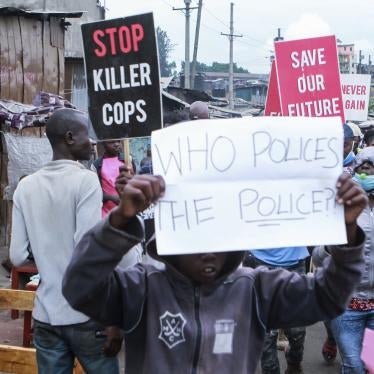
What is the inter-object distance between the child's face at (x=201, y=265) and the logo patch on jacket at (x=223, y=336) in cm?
15

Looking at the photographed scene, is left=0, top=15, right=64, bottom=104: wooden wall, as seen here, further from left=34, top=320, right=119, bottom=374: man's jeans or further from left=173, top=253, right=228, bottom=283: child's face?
left=173, top=253, right=228, bottom=283: child's face

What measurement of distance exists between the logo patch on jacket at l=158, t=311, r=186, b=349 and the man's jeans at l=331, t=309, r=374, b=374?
7.53 feet

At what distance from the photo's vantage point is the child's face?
82.6 inches

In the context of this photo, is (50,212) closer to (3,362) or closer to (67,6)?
(3,362)

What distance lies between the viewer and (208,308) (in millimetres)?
2162

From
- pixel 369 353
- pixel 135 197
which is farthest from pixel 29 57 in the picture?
pixel 135 197

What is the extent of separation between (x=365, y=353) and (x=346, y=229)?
1593 mm

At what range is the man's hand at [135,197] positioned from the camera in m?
1.89

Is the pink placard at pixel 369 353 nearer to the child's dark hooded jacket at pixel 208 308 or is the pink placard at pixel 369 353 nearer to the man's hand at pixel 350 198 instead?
the child's dark hooded jacket at pixel 208 308

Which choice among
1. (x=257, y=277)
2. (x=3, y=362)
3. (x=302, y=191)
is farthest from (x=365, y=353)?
(x=3, y=362)

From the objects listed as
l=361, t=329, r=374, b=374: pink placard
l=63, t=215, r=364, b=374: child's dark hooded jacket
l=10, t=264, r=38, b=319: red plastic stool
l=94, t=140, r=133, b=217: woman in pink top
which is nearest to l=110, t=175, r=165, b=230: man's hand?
l=63, t=215, r=364, b=374: child's dark hooded jacket

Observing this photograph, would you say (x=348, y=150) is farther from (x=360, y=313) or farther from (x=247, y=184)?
(x=247, y=184)

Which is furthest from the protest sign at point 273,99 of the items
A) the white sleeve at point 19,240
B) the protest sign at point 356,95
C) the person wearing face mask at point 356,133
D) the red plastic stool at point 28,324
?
the protest sign at point 356,95

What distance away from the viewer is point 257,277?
2279 mm
